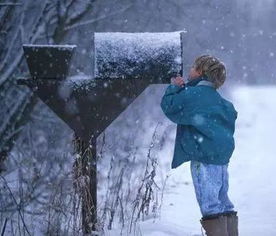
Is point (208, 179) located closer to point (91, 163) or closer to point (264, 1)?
point (91, 163)

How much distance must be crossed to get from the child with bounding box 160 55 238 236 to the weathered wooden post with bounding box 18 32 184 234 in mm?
257

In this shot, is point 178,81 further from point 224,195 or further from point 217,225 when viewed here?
point 217,225

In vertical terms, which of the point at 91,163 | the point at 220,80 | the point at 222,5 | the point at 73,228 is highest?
the point at 222,5

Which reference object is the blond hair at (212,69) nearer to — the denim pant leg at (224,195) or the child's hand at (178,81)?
the child's hand at (178,81)

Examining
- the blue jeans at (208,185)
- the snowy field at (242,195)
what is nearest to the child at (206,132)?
the blue jeans at (208,185)

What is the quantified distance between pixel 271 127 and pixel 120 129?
9.59 m

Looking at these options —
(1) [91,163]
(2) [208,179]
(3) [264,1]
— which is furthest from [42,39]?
(3) [264,1]

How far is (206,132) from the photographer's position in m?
4.36

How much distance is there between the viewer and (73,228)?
479cm

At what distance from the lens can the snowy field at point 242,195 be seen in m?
5.65

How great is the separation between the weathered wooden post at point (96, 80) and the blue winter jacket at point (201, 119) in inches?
11.1

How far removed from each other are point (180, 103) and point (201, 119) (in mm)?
203

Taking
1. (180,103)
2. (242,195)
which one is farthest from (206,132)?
(242,195)

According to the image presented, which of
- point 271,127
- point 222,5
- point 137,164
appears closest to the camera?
point 137,164
